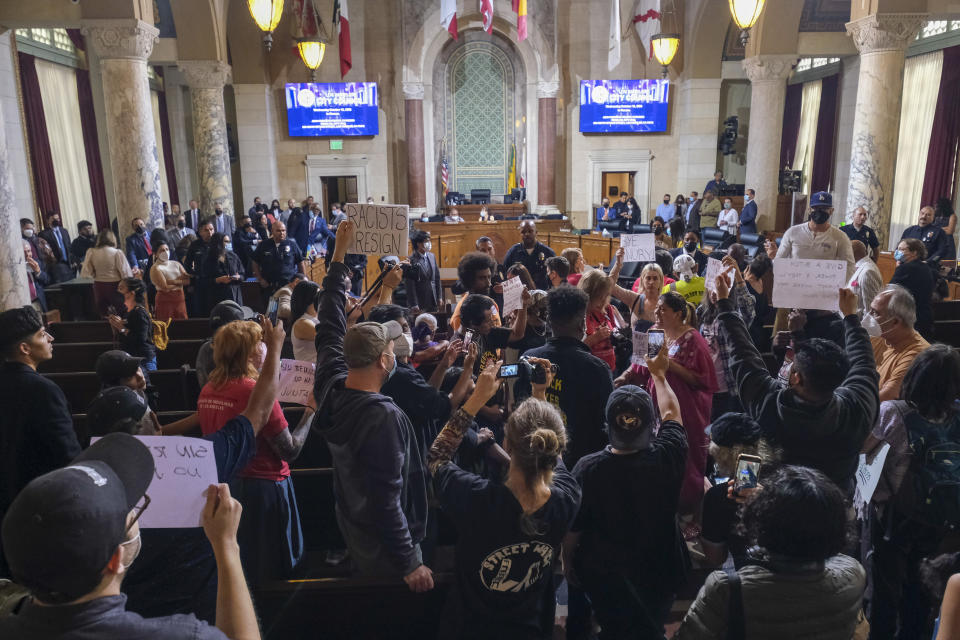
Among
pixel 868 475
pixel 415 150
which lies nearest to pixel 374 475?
pixel 868 475

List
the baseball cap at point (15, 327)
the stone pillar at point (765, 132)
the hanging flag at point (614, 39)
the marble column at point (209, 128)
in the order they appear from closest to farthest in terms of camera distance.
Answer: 1. the baseball cap at point (15, 327)
2. the marble column at point (209, 128)
3. the stone pillar at point (765, 132)
4. the hanging flag at point (614, 39)

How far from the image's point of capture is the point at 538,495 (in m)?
2.02

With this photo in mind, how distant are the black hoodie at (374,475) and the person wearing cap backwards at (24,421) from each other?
42.3 inches

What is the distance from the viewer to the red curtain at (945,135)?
1266 cm

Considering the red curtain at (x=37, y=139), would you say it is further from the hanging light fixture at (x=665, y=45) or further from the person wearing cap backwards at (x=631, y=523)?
the person wearing cap backwards at (x=631, y=523)

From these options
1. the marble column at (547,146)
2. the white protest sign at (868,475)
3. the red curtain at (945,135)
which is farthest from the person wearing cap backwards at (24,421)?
the marble column at (547,146)

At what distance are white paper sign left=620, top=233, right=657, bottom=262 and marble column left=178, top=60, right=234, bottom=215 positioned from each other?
890 cm

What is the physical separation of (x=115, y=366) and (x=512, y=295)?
2266mm

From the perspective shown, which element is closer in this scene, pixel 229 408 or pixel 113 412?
pixel 113 412

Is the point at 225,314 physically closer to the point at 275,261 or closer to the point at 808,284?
the point at 808,284

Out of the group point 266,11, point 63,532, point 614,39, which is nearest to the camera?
point 63,532

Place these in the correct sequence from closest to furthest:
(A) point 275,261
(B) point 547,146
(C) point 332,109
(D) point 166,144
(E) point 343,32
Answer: (A) point 275,261 → (E) point 343,32 → (C) point 332,109 → (B) point 547,146 → (D) point 166,144

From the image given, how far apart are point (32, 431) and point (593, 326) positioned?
2966mm

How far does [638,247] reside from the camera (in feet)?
20.9
